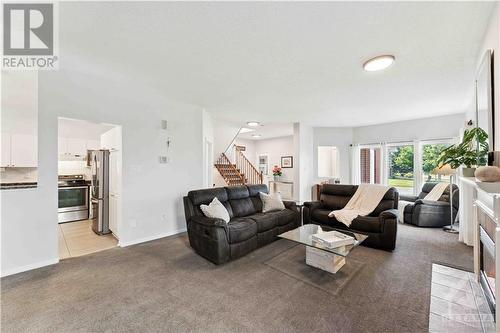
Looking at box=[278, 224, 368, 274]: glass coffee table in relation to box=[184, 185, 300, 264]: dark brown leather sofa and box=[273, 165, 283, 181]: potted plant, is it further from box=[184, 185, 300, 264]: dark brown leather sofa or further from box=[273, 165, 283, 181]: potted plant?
box=[273, 165, 283, 181]: potted plant

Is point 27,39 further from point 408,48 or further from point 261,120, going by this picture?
point 261,120

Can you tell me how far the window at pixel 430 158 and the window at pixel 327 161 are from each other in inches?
91.5

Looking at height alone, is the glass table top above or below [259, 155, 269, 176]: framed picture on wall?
below

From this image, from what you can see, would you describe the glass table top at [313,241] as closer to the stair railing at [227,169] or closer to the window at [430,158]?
the window at [430,158]

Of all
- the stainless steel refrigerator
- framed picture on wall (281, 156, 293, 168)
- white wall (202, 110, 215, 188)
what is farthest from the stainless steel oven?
framed picture on wall (281, 156, 293, 168)

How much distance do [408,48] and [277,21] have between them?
1.58 metres

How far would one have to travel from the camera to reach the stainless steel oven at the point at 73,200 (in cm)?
498

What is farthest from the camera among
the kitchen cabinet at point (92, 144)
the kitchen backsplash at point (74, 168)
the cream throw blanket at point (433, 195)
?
the kitchen cabinet at point (92, 144)

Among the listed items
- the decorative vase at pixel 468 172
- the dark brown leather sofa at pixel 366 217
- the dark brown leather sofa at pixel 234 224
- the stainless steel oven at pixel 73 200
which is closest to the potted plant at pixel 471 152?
the decorative vase at pixel 468 172

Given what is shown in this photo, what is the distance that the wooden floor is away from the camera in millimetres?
3299

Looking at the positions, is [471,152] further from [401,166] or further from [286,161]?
[286,161]

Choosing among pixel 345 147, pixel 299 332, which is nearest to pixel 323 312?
pixel 299 332

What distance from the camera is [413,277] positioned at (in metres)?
2.47

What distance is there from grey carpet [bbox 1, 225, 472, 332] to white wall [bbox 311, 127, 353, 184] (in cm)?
419
